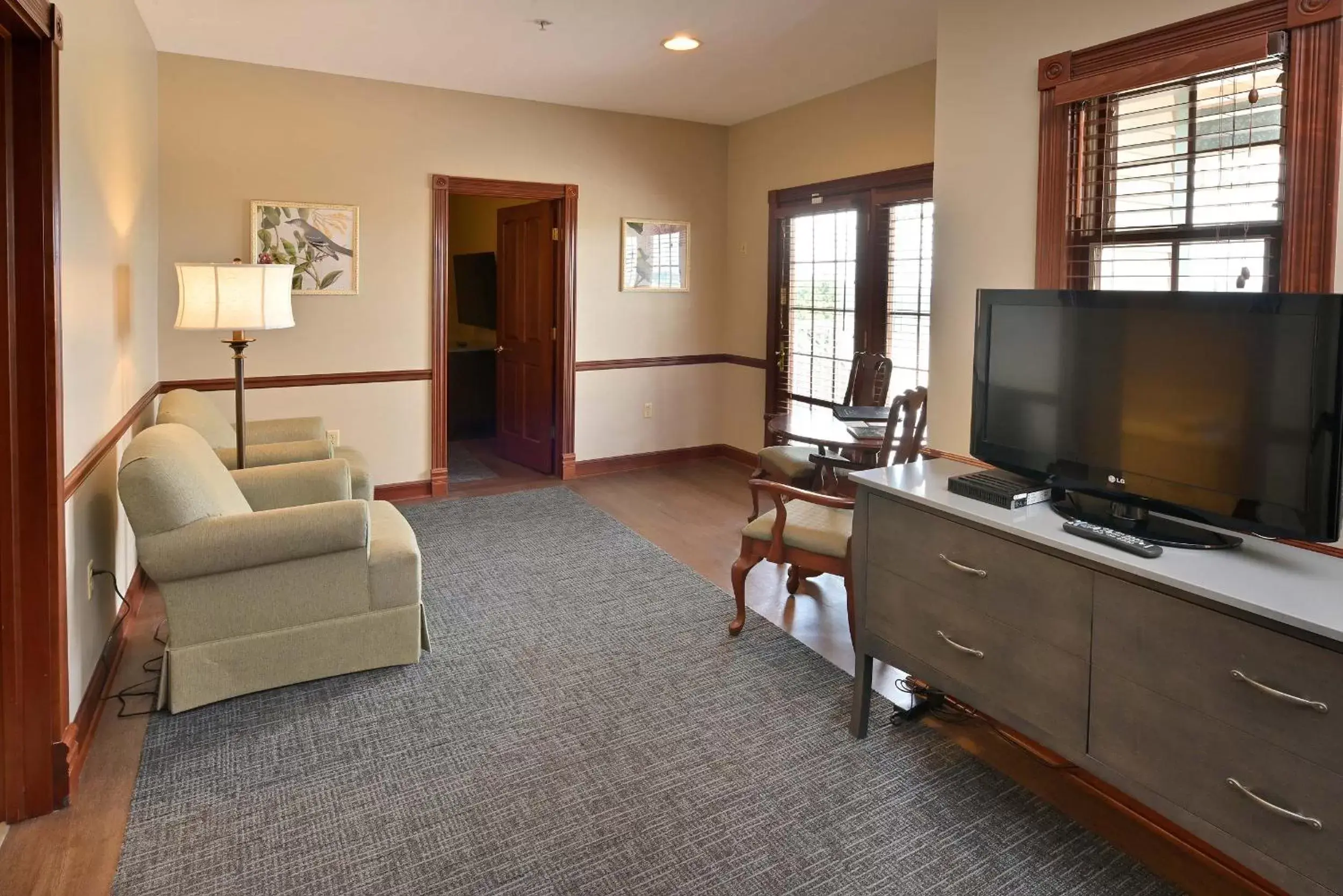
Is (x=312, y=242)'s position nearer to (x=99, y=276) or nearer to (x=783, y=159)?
(x=99, y=276)

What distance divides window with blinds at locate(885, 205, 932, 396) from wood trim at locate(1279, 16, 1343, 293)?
8.39ft

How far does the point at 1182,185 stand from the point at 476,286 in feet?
21.3

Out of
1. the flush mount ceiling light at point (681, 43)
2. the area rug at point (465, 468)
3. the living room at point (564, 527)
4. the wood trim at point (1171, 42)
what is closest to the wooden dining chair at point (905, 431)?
the living room at point (564, 527)

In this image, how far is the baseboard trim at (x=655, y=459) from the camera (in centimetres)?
612

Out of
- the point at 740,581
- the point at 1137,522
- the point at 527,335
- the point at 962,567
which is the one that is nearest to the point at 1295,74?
the point at 1137,522

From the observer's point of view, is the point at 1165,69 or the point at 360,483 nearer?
the point at 1165,69

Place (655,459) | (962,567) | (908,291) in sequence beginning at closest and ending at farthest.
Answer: (962,567) < (908,291) < (655,459)

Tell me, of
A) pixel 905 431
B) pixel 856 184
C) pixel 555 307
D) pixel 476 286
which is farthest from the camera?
pixel 476 286

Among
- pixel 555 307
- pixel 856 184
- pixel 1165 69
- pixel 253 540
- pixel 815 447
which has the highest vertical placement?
pixel 856 184

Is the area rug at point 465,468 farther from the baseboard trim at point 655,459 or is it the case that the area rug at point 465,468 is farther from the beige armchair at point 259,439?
the beige armchair at point 259,439

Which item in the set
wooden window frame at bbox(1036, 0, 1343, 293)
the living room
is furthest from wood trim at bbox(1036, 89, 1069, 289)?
wooden window frame at bbox(1036, 0, 1343, 293)

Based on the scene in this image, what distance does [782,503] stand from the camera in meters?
3.13

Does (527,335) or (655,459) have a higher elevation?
(527,335)

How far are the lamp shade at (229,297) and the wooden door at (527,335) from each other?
2541 millimetres
